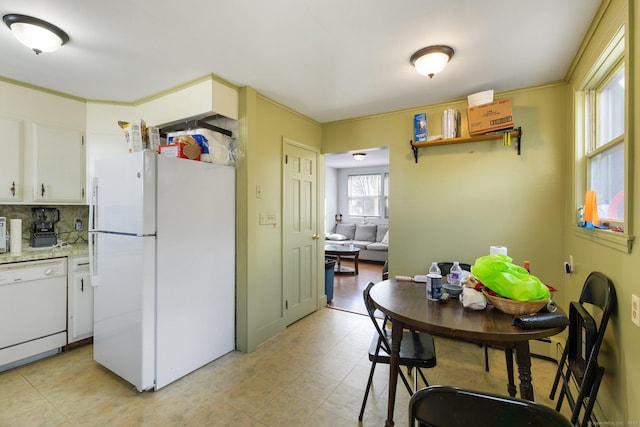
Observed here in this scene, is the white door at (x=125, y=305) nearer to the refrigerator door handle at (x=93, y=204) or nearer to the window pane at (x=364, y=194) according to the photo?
the refrigerator door handle at (x=93, y=204)

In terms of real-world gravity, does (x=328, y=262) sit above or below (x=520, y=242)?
below

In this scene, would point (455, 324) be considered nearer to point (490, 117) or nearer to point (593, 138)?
point (593, 138)

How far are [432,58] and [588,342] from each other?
6.19 ft

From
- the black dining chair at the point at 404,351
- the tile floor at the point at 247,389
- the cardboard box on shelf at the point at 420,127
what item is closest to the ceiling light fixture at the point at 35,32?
the tile floor at the point at 247,389

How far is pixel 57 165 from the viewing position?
108 inches

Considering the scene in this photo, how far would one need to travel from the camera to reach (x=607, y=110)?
183 centimetres

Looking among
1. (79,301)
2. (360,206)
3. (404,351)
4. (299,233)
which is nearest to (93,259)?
(79,301)

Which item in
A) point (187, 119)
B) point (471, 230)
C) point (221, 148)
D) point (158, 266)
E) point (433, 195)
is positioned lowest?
point (158, 266)

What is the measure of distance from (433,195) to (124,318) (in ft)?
9.71

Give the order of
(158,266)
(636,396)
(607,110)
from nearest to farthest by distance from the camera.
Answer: (636,396) < (607,110) < (158,266)

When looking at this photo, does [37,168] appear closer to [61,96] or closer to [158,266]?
[61,96]

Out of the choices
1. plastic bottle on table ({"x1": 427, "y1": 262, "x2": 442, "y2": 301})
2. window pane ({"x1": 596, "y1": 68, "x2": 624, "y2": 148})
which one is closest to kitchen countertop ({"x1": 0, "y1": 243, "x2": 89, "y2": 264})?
plastic bottle on table ({"x1": 427, "y1": 262, "x2": 442, "y2": 301})

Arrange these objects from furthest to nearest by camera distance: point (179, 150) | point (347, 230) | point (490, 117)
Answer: point (347, 230)
point (490, 117)
point (179, 150)

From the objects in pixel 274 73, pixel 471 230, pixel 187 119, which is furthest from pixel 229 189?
pixel 471 230
